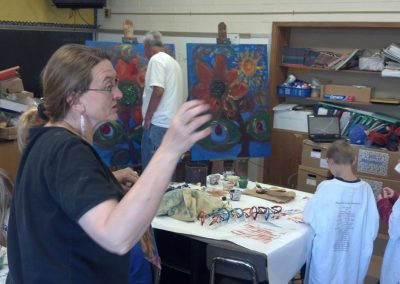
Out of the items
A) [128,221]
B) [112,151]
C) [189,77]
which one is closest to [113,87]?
[128,221]

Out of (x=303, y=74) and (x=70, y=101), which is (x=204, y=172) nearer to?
(x=70, y=101)

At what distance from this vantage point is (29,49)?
18.5ft

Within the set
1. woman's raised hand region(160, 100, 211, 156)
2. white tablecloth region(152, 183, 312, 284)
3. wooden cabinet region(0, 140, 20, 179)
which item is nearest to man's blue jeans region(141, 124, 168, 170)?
wooden cabinet region(0, 140, 20, 179)

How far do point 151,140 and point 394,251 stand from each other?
246cm

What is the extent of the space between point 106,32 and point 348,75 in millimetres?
3318

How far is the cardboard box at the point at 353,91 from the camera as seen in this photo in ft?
14.3

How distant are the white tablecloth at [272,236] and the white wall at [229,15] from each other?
2.58 metres

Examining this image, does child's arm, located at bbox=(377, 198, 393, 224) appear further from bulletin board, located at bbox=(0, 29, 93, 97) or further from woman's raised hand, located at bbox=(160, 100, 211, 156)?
bulletin board, located at bbox=(0, 29, 93, 97)

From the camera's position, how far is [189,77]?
14.4 ft

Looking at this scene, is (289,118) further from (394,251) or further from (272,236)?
(272,236)

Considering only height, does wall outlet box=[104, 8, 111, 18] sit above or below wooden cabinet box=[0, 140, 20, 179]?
above

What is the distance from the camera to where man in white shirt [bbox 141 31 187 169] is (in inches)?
164

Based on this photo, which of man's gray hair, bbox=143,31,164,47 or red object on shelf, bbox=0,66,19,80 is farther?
red object on shelf, bbox=0,66,19,80

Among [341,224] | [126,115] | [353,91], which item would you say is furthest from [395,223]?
[126,115]
